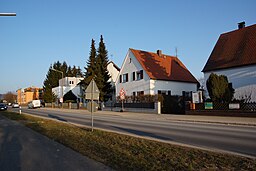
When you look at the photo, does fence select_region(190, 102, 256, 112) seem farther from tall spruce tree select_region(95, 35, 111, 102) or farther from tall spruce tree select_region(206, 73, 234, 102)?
tall spruce tree select_region(95, 35, 111, 102)

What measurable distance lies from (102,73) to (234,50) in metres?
22.6

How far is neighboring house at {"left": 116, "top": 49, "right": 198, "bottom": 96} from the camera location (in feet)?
123

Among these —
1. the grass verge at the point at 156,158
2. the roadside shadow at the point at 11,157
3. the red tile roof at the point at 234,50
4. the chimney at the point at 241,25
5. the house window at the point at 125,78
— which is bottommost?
the roadside shadow at the point at 11,157

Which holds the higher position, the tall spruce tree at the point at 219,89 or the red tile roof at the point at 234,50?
the red tile roof at the point at 234,50

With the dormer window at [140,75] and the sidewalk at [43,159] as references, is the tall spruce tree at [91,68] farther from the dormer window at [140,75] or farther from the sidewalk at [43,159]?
the sidewalk at [43,159]

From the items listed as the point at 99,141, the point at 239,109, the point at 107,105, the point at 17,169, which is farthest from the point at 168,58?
the point at 17,169

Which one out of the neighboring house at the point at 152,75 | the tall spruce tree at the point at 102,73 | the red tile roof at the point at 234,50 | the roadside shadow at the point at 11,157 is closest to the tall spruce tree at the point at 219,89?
the red tile roof at the point at 234,50

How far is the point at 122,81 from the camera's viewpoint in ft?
143

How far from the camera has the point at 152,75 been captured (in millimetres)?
37281

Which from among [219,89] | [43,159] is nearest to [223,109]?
[219,89]

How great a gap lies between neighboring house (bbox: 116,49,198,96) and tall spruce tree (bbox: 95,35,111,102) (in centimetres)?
203

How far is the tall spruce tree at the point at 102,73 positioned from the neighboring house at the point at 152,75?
6.66 ft

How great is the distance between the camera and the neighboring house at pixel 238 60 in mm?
27703

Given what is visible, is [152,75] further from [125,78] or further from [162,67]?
[125,78]
